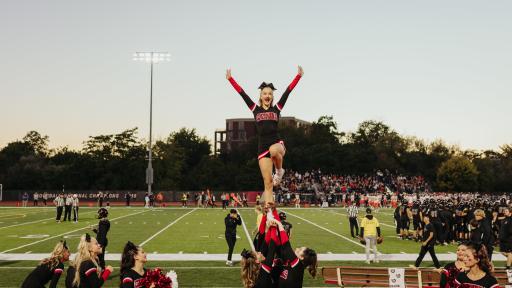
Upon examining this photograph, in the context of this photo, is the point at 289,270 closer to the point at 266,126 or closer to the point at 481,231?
the point at 266,126

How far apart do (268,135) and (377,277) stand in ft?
18.2

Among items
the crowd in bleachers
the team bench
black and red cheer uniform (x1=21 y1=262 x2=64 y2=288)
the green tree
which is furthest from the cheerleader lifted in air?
the green tree

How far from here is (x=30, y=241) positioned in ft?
70.7

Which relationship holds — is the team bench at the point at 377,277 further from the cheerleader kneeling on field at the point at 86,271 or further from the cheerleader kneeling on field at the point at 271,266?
the cheerleader kneeling on field at the point at 86,271

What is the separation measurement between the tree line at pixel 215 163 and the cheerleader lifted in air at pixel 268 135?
72267mm

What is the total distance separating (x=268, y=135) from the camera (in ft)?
20.6

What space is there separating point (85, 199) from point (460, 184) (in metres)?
63.1

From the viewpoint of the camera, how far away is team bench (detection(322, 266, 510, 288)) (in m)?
10.1

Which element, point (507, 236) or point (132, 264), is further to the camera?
point (507, 236)

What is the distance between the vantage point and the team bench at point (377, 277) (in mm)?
10086

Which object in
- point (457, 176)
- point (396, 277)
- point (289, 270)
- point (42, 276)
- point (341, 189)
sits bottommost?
point (396, 277)

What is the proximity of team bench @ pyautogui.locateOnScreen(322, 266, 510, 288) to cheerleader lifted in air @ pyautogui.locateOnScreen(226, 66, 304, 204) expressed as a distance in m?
4.90

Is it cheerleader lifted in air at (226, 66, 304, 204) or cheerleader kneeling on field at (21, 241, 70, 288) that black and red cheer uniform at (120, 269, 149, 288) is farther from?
cheerleader lifted in air at (226, 66, 304, 204)

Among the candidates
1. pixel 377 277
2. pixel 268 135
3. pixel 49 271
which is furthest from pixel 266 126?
pixel 377 277
